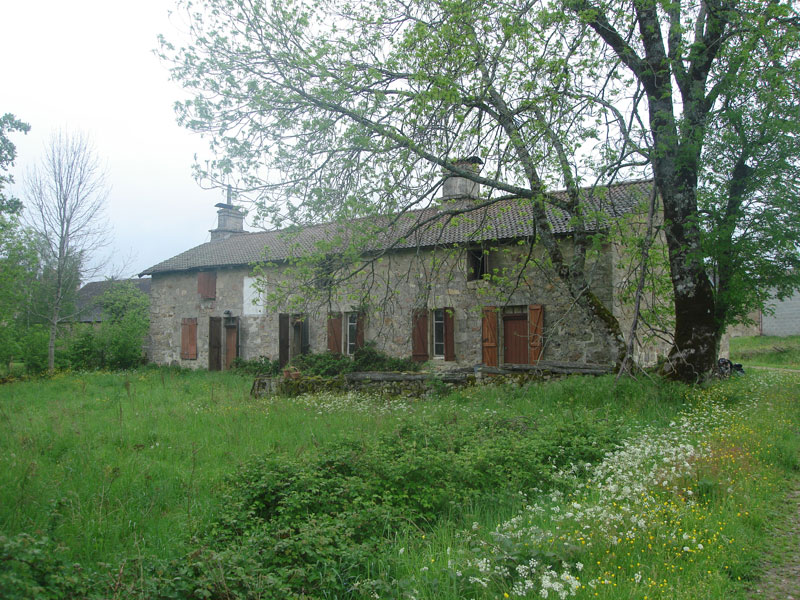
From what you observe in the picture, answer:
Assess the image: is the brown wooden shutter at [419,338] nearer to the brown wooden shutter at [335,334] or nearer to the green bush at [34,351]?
the brown wooden shutter at [335,334]

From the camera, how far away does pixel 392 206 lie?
381 inches

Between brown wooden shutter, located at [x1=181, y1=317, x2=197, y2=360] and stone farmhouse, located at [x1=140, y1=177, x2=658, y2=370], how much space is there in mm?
43

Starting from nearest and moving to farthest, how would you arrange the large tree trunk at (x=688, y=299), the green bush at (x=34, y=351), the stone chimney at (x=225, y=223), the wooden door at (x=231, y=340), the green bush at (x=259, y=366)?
the large tree trunk at (x=688, y=299) < the green bush at (x=259, y=366) < the green bush at (x=34, y=351) < the wooden door at (x=231, y=340) < the stone chimney at (x=225, y=223)

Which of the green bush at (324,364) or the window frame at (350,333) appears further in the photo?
the window frame at (350,333)

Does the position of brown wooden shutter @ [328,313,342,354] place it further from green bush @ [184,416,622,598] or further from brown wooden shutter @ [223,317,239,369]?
green bush @ [184,416,622,598]

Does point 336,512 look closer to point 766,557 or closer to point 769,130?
point 766,557

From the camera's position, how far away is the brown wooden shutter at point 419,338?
16.0 metres

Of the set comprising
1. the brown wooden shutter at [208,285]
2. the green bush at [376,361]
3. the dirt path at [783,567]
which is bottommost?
the dirt path at [783,567]

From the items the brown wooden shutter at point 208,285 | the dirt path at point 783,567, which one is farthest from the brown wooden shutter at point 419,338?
the dirt path at point 783,567

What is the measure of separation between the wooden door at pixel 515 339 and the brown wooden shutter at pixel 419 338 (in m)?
2.33

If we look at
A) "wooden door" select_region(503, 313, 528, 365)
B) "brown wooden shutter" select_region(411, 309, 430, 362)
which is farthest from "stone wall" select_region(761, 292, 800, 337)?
"brown wooden shutter" select_region(411, 309, 430, 362)

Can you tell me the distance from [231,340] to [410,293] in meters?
8.16

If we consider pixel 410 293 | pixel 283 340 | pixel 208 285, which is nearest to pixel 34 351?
pixel 208 285

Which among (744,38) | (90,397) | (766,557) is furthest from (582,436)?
(90,397)
